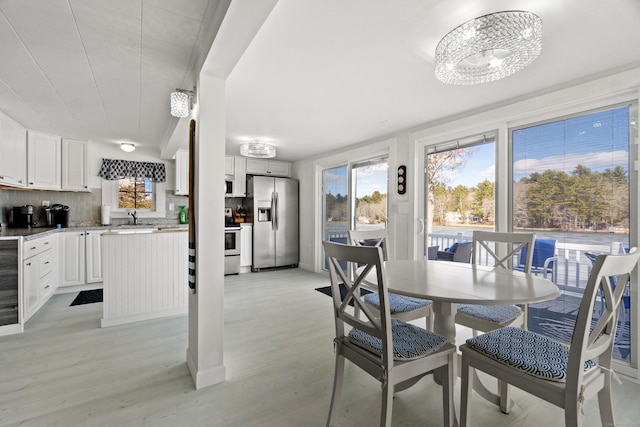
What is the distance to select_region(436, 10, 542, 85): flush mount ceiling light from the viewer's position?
56.1 inches

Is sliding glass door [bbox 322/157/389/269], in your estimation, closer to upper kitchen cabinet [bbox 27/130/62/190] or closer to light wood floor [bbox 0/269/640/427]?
light wood floor [bbox 0/269/640/427]

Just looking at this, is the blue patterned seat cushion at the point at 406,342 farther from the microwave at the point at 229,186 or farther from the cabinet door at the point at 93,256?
the microwave at the point at 229,186

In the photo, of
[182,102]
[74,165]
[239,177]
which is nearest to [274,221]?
[239,177]

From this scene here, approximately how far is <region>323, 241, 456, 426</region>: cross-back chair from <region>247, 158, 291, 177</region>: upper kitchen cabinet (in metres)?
4.52

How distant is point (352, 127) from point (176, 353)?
304 cm

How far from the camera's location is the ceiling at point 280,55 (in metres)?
1.52

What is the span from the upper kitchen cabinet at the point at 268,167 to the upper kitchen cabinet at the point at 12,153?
10.2 feet

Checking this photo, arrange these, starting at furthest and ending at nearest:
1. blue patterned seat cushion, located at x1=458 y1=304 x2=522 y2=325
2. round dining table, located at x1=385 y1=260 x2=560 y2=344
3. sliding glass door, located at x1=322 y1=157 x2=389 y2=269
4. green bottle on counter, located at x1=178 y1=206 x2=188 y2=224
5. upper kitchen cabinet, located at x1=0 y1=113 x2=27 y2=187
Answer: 1. green bottle on counter, located at x1=178 y1=206 x2=188 y2=224
2. sliding glass door, located at x1=322 y1=157 x2=389 y2=269
3. upper kitchen cabinet, located at x1=0 y1=113 x2=27 y2=187
4. blue patterned seat cushion, located at x1=458 y1=304 x2=522 y2=325
5. round dining table, located at x1=385 y1=260 x2=560 y2=344

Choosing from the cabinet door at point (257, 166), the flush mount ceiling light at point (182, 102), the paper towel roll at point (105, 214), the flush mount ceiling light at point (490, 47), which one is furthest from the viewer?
the cabinet door at point (257, 166)

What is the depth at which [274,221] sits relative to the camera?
222 inches

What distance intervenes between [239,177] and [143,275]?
2948 millimetres

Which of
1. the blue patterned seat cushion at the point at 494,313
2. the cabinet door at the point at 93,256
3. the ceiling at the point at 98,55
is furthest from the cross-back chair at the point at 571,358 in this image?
the cabinet door at the point at 93,256

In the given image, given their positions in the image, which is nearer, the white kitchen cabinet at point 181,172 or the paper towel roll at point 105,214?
the paper towel roll at point 105,214

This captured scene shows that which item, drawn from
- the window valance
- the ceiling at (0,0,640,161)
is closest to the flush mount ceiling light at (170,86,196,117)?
the ceiling at (0,0,640,161)
